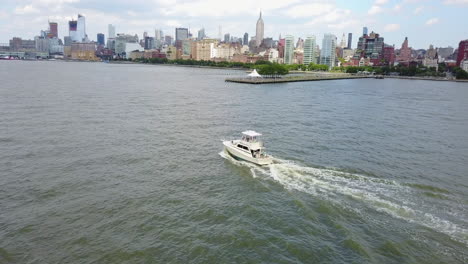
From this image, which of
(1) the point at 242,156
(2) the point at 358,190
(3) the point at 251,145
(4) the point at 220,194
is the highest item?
(3) the point at 251,145

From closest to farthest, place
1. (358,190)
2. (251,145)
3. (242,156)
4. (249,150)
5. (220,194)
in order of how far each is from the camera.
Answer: (220,194), (358,190), (251,145), (249,150), (242,156)

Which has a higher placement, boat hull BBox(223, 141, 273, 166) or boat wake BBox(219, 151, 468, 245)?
boat hull BBox(223, 141, 273, 166)

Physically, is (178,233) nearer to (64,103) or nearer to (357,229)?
(357,229)

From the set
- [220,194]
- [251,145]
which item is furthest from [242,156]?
[220,194]

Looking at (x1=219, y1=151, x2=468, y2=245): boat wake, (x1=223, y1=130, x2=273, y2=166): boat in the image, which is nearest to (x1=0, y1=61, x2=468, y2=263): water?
(x1=219, y1=151, x2=468, y2=245): boat wake

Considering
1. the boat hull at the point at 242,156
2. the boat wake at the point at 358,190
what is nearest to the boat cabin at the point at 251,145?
the boat hull at the point at 242,156

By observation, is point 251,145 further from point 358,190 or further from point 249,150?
point 358,190

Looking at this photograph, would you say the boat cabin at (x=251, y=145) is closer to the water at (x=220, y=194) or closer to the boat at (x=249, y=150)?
the boat at (x=249, y=150)

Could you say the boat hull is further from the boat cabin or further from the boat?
the boat cabin
